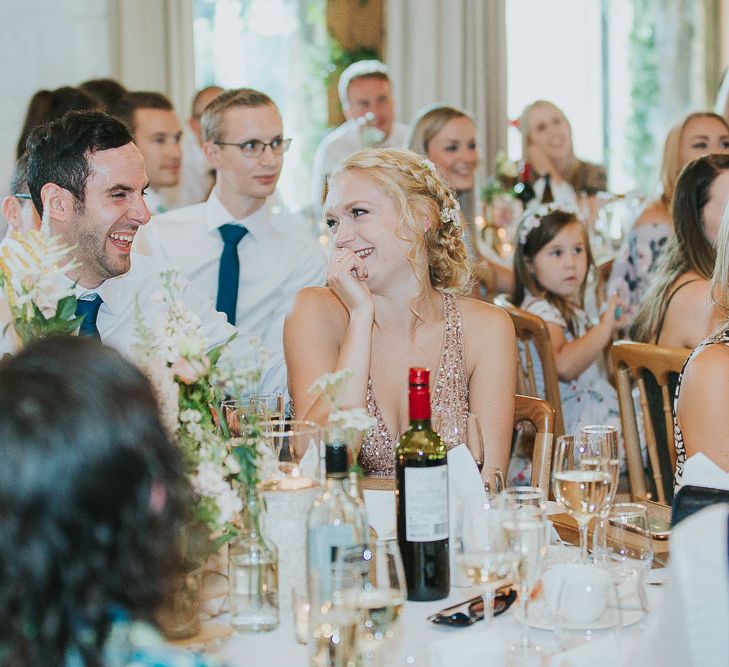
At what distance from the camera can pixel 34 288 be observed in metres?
1.58

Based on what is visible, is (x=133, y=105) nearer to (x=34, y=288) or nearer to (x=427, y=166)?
(x=427, y=166)

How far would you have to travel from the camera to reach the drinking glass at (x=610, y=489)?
166 centimetres

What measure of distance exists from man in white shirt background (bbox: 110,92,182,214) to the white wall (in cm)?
174

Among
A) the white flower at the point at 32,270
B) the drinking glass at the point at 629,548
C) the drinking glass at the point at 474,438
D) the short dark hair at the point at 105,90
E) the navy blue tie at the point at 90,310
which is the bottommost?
the drinking glass at the point at 629,548

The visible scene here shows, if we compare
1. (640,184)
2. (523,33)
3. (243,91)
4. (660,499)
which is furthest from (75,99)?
(640,184)

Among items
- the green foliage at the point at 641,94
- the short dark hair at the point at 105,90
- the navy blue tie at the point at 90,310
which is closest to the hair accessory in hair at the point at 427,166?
the navy blue tie at the point at 90,310

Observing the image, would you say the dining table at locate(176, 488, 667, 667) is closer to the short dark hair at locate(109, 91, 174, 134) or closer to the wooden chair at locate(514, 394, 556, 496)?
the wooden chair at locate(514, 394, 556, 496)

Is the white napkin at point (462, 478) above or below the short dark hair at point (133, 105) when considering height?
below

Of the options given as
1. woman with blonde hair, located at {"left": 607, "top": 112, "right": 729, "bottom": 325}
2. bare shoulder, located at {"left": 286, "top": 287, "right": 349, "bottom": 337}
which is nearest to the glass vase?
bare shoulder, located at {"left": 286, "top": 287, "right": 349, "bottom": 337}

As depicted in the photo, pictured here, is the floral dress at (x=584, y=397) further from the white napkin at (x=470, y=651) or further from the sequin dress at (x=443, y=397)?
the white napkin at (x=470, y=651)

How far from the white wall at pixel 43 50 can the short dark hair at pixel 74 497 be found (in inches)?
224

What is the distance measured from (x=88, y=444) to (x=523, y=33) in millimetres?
8794

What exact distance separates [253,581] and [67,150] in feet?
5.16

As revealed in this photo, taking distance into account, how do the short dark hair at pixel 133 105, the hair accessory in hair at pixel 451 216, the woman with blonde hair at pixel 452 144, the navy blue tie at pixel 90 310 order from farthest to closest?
the woman with blonde hair at pixel 452 144 → the short dark hair at pixel 133 105 → the hair accessory in hair at pixel 451 216 → the navy blue tie at pixel 90 310
